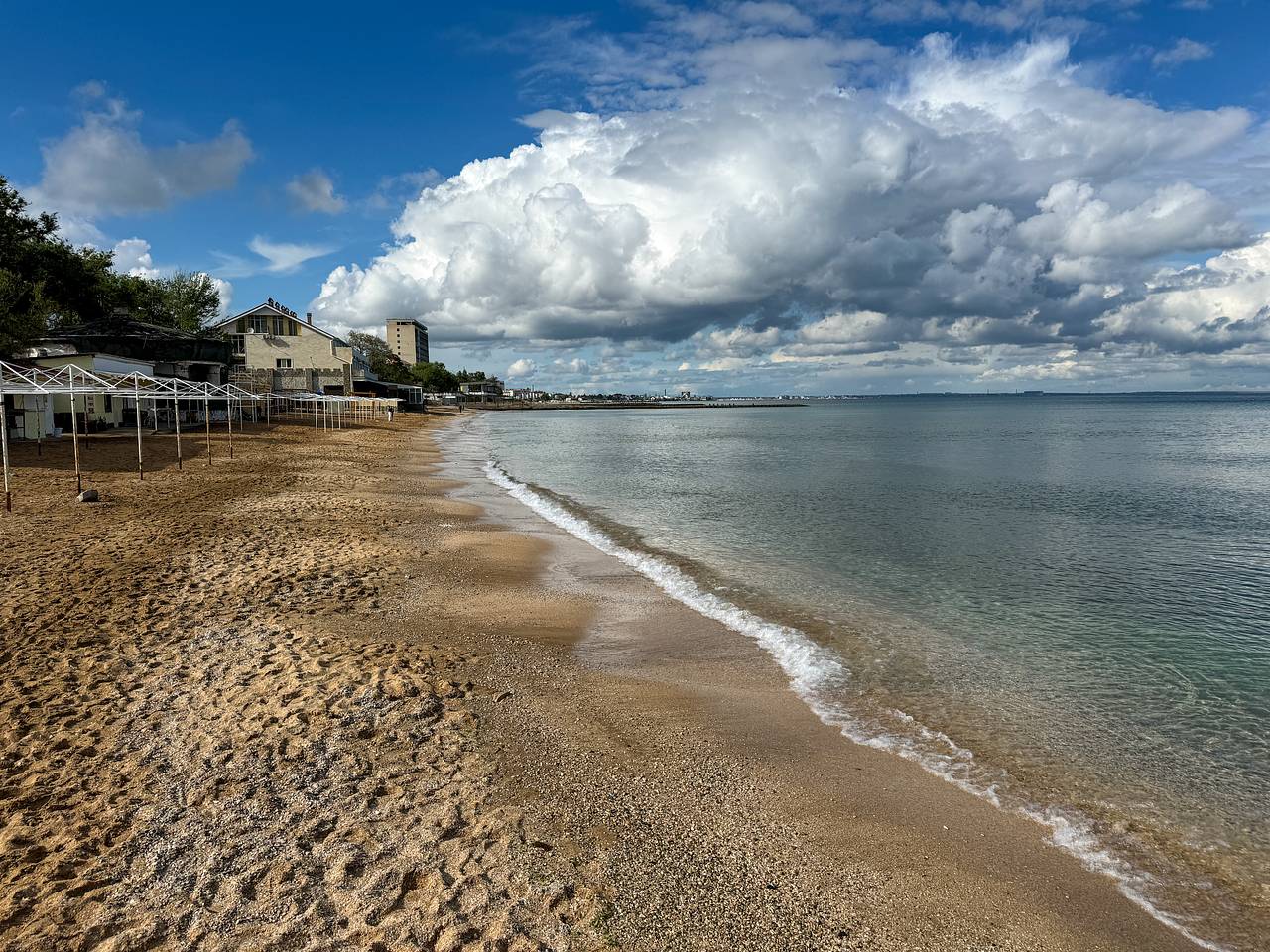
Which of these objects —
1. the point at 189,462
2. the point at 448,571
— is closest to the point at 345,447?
the point at 189,462

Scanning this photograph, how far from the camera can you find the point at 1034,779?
670 centimetres

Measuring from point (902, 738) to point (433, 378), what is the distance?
165510 millimetres

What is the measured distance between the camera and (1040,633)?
1130 centimetres

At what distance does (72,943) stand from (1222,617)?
→ 16021 millimetres

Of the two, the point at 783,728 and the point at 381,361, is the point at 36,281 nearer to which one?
the point at 783,728

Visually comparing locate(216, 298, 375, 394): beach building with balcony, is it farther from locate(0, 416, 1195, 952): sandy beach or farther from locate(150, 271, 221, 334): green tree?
locate(0, 416, 1195, 952): sandy beach

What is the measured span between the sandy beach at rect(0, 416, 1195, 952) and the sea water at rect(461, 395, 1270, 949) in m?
0.79

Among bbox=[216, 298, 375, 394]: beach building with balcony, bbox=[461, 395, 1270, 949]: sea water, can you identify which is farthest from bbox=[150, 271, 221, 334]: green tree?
bbox=[461, 395, 1270, 949]: sea water

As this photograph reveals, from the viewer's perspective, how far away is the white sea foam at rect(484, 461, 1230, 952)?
5.41 meters

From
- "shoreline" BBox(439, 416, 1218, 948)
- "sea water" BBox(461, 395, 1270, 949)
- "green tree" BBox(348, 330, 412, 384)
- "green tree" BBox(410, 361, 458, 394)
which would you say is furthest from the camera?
"green tree" BBox(410, 361, 458, 394)

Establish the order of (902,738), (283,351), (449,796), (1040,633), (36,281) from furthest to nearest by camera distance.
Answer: (283,351)
(36,281)
(1040,633)
(902,738)
(449,796)

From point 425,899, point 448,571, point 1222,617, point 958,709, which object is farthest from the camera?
point 448,571

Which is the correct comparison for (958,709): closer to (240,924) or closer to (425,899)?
(425,899)

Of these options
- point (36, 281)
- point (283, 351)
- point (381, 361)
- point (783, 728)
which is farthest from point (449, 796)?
point (381, 361)
